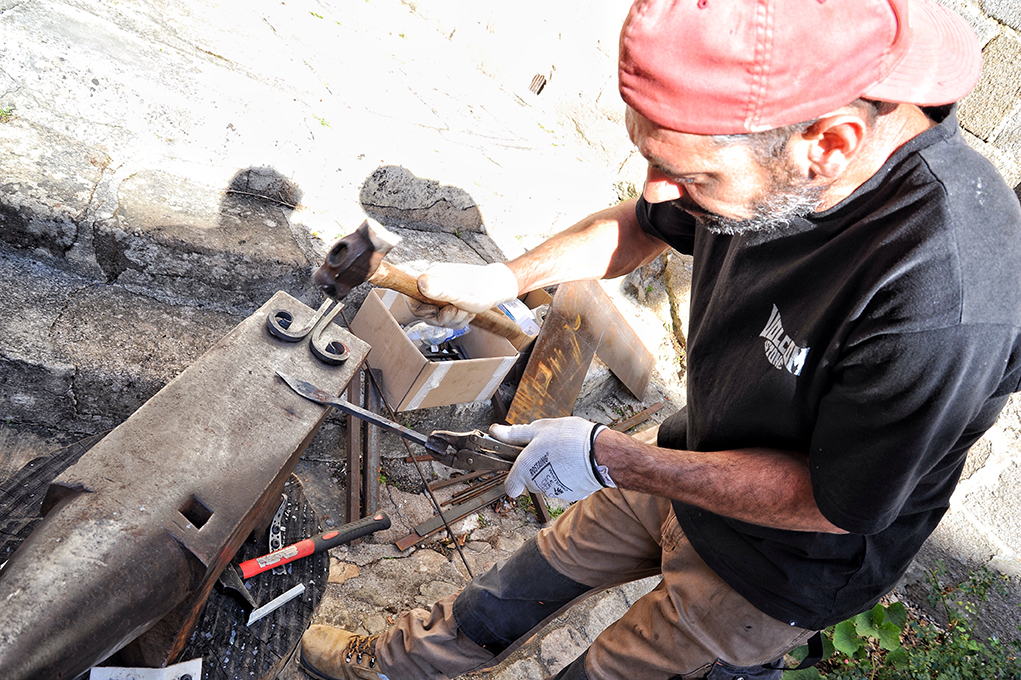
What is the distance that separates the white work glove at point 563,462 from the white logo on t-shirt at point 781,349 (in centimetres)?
51

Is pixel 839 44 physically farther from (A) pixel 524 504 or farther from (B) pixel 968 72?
(A) pixel 524 504

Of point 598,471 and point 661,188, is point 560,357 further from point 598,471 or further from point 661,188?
point 661,188

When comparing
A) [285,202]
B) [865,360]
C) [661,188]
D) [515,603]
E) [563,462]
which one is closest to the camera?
[865,360]

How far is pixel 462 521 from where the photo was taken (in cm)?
314

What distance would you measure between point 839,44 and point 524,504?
281cm

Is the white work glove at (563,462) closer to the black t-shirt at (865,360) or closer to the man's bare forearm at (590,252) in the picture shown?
the black t-shirt at (865,360)

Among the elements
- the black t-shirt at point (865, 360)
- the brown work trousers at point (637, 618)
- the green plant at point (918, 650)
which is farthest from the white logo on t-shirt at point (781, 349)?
the green plant at point (918, 650)

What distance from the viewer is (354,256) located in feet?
5.23

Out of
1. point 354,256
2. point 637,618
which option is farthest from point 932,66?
point 637,618

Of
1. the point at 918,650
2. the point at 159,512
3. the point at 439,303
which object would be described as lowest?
the point at 918,650

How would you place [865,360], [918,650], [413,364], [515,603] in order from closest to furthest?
[865,360] < [515,603] < [413,364] < [918,650]

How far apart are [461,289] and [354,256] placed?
1.45ft

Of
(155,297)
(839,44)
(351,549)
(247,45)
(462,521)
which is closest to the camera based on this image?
(839,44)

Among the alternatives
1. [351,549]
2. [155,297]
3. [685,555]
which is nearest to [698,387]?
[685,555]
